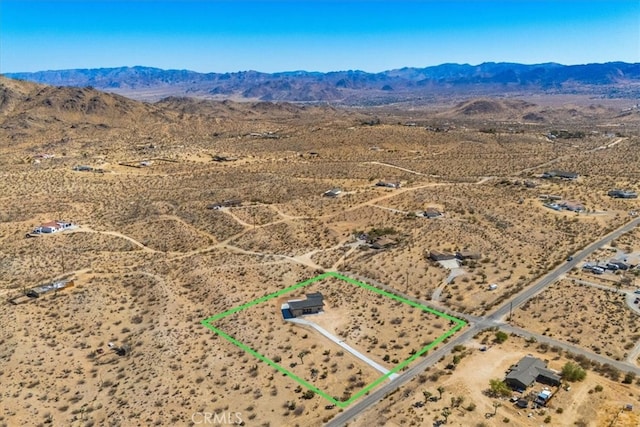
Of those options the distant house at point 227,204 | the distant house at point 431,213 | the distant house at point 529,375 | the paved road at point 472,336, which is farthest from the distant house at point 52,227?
the distant house at point 529,375

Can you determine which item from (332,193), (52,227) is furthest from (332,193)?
(52,227)

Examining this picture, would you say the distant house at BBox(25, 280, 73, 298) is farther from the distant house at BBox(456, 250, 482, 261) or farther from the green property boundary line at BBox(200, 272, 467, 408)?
the distant house at BBox(456, 250, 482, 261)

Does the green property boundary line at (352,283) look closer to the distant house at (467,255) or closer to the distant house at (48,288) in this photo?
the distant house at (467,255)

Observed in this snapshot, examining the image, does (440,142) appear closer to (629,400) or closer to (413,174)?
(413,174)

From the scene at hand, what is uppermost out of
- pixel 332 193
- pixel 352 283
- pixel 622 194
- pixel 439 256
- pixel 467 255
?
pixel 332 193

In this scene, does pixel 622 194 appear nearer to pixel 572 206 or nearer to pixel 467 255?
pixel 572 206

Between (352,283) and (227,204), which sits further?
(227,204)

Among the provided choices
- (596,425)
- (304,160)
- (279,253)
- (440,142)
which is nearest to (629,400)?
(596,425)
